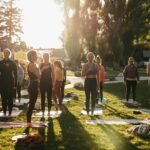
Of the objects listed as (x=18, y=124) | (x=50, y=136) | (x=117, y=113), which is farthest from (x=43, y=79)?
(x=117, y=113)

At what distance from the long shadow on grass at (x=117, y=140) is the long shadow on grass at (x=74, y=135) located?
0.46m

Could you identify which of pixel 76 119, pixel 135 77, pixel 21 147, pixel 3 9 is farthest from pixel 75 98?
pixel 3 9

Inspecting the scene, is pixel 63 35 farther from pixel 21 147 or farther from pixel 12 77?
pixel 21 147

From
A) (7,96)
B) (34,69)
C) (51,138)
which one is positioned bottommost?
(51,138)

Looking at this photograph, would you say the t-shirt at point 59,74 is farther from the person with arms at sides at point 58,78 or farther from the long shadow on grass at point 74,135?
the long shadow on grass at point 74,135

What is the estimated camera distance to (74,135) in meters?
11.1

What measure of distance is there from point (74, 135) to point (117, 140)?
1101 mm

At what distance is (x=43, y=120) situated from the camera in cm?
1348

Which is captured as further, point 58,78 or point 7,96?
point 58,78

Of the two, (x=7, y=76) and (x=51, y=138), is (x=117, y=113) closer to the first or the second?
(x=7, y=76)

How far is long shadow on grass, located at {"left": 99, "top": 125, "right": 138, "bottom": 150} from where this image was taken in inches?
385

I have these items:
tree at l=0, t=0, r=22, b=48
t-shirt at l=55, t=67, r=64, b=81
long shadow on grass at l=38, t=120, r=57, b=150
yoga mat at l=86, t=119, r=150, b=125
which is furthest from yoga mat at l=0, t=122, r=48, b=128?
tree at l=0, t=0, r=22, b=48

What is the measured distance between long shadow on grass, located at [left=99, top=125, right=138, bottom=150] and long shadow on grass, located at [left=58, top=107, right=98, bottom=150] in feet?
1.52

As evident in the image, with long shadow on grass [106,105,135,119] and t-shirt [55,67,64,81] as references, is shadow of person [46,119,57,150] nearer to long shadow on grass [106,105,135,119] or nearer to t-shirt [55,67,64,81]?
long shadow on grass [106,105,135,119]
